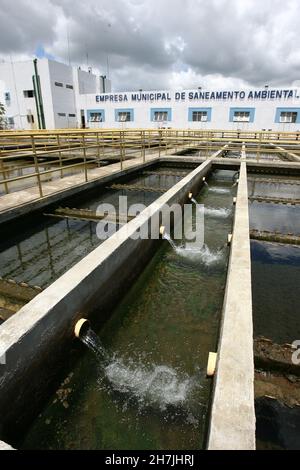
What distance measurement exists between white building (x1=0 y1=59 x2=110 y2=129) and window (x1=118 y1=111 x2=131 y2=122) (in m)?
6.36

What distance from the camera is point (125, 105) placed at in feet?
123

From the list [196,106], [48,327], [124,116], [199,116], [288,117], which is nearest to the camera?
[48,327]

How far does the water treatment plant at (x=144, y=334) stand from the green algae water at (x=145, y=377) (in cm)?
1

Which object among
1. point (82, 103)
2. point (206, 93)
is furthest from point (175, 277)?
point (82, 103)

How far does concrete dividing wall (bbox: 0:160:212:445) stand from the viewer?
229 centimetres

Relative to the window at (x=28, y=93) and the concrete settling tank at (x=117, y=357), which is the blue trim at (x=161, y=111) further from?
the concrete settling tank at (x=117, y=357)

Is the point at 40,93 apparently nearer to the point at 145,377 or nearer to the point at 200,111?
the point at 200,111

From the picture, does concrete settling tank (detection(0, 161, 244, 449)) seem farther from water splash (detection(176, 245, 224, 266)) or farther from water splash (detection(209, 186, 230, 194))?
water splash (detection(209, 186, 230, 194))

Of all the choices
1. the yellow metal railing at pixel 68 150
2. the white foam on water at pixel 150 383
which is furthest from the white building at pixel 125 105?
the white foam on water at pixel 150 383

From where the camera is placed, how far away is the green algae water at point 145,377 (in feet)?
7.96

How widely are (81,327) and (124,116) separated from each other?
1543 inches

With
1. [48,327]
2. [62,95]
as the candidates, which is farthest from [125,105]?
[48,327]

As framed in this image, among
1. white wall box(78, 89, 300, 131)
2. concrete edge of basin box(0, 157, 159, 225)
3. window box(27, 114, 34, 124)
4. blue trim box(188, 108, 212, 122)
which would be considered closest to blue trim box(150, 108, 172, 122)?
white wall box(78, 89, 300, 131)

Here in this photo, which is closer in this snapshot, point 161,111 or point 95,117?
point 161,111
